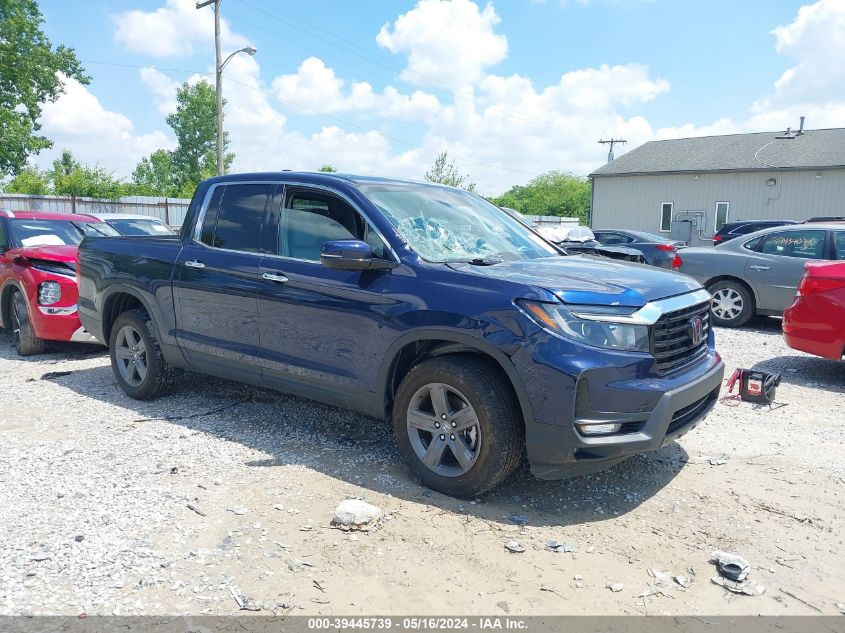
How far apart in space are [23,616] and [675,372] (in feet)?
10.8

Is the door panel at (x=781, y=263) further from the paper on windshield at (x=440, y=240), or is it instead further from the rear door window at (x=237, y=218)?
the rear door window at (x=237, y=218)

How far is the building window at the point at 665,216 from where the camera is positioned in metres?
30.9

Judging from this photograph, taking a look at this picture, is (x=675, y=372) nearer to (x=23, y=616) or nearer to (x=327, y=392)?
(x=327, y=392)

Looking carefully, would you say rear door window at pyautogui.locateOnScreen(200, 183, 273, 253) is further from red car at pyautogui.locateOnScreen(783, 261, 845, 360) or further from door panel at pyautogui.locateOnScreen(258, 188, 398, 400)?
red car at pyautogui.locateOnScreen(783, 261, 845, 360)

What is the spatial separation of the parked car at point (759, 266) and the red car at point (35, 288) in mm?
8686

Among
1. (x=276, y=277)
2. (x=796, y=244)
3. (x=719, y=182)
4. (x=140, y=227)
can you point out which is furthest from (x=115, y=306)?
(x=719, y=182)

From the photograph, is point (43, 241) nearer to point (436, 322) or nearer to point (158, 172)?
point (436, 322)

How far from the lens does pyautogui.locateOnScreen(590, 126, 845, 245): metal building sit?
27.2 metres

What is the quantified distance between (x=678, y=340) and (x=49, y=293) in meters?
6.74

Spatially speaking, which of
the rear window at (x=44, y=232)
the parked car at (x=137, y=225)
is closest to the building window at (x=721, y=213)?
the parked car at (x=137, y=225)

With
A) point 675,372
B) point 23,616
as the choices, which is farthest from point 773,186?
point 23,616

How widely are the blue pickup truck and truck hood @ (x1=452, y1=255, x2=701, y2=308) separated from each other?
0.04ft

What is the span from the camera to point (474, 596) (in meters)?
2.81

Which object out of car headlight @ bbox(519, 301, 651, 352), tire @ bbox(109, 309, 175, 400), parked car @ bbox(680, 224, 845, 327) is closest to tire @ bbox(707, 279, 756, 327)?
parked car @ bbox(680, 224, 845, 327)
